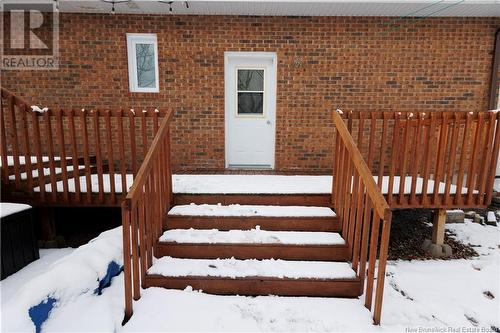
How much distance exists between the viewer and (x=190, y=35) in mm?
5316

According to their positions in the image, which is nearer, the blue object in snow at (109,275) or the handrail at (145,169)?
the handrail at (145,169)

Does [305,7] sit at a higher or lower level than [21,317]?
higher

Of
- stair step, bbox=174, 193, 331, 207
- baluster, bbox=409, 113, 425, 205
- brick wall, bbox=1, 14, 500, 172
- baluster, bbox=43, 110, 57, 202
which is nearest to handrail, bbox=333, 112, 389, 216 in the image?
stair step, bbox=174, 193, 331, 207

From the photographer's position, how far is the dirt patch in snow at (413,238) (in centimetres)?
389


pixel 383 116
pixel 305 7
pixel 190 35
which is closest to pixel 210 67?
pixel 190 35

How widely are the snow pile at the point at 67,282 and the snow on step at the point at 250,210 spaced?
2.50ft

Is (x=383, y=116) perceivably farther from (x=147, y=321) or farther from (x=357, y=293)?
(x=147, y=321)

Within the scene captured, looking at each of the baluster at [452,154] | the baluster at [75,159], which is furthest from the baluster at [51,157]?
the baluster at [452,154]

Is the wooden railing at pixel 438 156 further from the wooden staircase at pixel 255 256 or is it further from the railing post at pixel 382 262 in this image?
the railing post at pixel 382 262

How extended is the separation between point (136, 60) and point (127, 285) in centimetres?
453

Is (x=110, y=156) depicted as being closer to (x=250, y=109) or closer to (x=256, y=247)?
(x=256, y=247)

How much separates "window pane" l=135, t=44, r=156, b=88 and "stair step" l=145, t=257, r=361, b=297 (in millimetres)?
3973

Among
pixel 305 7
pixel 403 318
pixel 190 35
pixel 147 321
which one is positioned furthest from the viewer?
pixel 190 35

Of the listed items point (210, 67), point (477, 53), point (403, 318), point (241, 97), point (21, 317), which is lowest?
point (403, 318)
